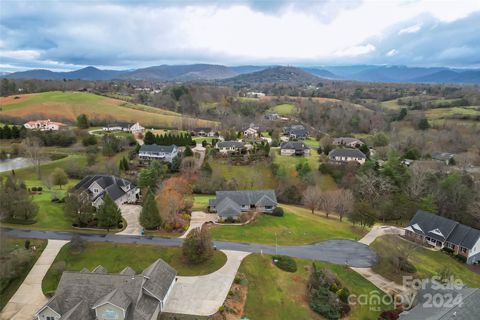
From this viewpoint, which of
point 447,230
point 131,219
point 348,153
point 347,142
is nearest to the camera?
point 447,230

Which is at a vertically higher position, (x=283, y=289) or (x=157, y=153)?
(x=157, y=153)

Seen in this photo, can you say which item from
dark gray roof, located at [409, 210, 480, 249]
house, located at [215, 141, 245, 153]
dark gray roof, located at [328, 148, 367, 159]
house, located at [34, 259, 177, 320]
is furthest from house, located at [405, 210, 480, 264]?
house, located at [215, 141, 245, 153]

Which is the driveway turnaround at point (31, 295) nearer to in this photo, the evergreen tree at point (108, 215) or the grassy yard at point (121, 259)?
the grassy yard at point (121, 259)

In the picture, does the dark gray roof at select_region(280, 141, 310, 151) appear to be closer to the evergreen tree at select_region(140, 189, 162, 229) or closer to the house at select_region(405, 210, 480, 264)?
the house at select_region(405, 210, 480, 264)

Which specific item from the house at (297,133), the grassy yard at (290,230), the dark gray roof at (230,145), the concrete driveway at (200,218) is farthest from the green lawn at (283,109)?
the concrete driveway at (200,218)

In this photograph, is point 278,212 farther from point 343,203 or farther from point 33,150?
point 33,150

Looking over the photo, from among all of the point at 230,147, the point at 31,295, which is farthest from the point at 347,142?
the point at 31,295

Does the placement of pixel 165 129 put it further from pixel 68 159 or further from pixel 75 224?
pixel 75 224
